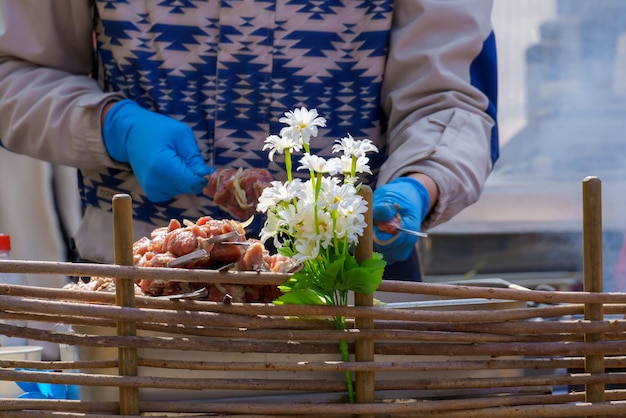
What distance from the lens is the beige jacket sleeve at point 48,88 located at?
2.02 meters

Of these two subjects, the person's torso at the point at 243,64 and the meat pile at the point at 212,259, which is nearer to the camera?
the meat pile at the point at 212,259

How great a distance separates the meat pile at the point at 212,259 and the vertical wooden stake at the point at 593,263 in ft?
1.33

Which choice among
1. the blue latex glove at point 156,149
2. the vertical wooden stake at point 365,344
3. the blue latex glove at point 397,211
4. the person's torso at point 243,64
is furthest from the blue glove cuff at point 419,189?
the vertical wooden stake at point 365,344

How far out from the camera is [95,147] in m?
2.02

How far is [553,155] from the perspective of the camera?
487 cm

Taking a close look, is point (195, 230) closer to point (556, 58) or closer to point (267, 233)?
point (267, 233)

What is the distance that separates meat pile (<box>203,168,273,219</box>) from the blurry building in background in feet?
10.1

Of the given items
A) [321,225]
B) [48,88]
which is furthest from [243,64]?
[321,225]

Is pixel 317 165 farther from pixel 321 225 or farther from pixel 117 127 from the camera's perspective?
pixel 117 127

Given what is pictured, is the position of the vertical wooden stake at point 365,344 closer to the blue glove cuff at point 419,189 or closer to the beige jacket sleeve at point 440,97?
the blue glove cuff at point 419,189

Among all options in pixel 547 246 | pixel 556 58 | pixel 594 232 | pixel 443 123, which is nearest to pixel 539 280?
pixel 547 246

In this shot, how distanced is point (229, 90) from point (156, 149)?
0.25m

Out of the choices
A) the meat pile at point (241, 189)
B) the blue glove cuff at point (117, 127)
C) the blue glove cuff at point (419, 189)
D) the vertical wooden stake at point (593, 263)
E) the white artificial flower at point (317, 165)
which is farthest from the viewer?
the blue glove cuff at point (117, 127)

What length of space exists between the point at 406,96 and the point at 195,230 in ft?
3.24
